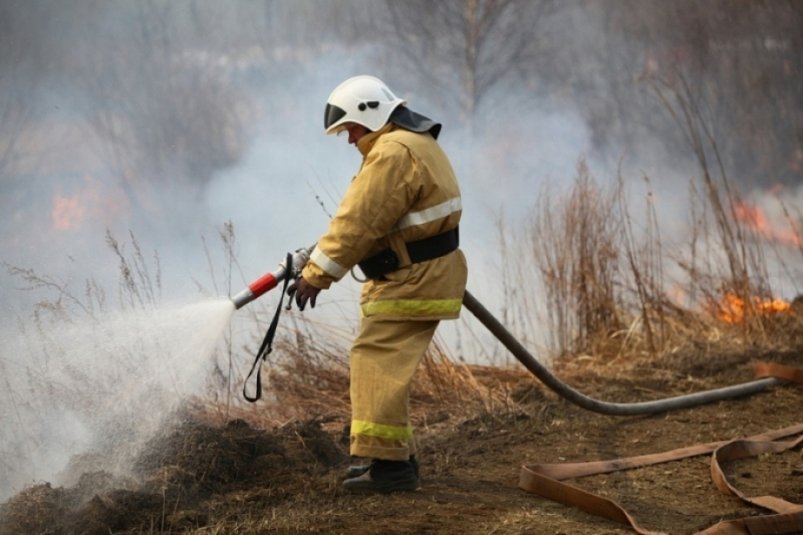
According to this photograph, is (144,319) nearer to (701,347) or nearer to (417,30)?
(701,347)

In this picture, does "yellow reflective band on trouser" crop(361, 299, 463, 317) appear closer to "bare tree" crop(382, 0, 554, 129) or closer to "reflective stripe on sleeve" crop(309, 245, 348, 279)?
"reflective stripe on sleeve" crop(309, 245, 348, 279)

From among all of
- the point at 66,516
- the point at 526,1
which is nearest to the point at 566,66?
the point at 526,1

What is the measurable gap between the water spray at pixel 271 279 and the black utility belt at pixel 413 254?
0.27 meters

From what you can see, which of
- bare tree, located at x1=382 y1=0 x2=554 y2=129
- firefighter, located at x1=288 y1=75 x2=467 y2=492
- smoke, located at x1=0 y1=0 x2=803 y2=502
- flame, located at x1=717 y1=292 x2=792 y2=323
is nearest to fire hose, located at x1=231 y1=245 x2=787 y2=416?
firefighter, located at x1=288 y1=75 x2=467 y2=492

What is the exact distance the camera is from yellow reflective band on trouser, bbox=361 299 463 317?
186 inches

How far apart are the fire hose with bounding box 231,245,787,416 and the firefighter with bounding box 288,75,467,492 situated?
0.13 meters

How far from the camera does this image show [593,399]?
20.5 feet

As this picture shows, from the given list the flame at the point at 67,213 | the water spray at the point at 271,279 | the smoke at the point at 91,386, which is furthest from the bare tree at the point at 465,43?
the water spray at the point at 271,279

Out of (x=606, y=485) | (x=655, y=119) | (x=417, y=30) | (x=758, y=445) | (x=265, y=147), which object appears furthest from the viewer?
(x=655, y=119)

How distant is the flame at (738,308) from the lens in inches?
350

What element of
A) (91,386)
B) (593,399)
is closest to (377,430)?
(91,386)

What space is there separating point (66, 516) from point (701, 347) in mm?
5525

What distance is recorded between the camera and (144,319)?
5426 mm

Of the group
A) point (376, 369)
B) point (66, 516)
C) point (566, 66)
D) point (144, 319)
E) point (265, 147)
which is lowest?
point (66, 516)
